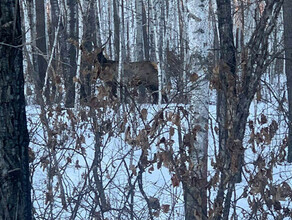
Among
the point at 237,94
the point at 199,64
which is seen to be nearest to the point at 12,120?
the point at 237,94

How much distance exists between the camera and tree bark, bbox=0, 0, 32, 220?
346 centimetres

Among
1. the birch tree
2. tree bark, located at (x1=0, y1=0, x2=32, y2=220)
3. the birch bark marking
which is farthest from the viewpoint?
the birch bark marking

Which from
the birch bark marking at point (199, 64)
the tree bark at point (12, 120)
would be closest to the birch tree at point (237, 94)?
the birch bark marking at point (199, 64)

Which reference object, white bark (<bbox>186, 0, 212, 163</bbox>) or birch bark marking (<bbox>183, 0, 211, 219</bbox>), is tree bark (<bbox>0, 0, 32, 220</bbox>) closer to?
birch bark marking (<bbox>183, 0, 211, 219</bbox>)

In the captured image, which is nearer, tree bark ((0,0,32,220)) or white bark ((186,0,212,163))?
tree bark ((0,0,32,220))

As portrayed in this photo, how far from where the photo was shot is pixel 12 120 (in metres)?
3.54

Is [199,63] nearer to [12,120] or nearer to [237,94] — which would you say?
[237,94]

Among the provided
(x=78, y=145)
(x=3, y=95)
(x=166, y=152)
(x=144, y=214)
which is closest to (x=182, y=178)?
(x=166, y=152)

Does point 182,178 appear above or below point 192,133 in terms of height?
below

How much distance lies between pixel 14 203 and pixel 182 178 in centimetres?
150

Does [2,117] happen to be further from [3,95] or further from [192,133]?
[192,133]

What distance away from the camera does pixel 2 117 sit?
351 centimetres

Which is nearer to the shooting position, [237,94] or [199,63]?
[237,94]

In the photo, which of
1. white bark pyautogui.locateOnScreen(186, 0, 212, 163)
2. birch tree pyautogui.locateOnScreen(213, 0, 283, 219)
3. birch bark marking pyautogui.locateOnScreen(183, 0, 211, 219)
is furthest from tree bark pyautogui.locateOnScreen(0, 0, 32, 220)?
white bark pyautogui.locateOnScreen(186, 0, 212, 163)
